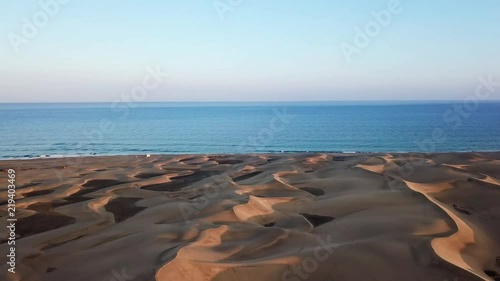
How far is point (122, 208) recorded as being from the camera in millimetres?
13164

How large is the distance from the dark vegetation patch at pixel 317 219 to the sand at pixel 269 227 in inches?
1.2

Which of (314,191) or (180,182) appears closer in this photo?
(314,191)

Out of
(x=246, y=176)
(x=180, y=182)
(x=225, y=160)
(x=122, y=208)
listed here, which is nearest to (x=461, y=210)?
(x=246, y=176)

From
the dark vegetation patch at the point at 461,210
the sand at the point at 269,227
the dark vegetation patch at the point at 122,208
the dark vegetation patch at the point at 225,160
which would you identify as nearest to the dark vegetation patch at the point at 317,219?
the sand at the point at 269,227

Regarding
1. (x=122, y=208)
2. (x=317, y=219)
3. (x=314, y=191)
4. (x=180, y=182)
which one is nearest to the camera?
(x=317, y=219)

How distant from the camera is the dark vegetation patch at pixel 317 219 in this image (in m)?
10.5

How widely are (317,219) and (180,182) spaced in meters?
8.96

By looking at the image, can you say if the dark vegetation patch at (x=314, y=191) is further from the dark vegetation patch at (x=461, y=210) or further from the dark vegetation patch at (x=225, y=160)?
the dark vegetation patch at (x=225, y=160)

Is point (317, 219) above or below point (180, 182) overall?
above

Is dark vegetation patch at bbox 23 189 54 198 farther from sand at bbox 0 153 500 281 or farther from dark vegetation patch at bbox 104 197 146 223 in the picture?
dark vegetation patch at bbox 104 197 146 223

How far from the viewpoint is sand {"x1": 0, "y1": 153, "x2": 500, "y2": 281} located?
715 cm

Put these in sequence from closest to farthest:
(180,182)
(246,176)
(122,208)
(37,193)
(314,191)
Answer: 1. (122,208)
2. (314,191)
3. (37,193)
4. (180,182)
5. (246,176)

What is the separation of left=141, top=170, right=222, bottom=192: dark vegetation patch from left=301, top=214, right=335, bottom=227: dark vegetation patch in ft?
23.7

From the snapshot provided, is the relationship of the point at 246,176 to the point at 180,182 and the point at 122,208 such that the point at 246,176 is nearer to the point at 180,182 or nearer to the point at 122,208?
the point at 180,182
